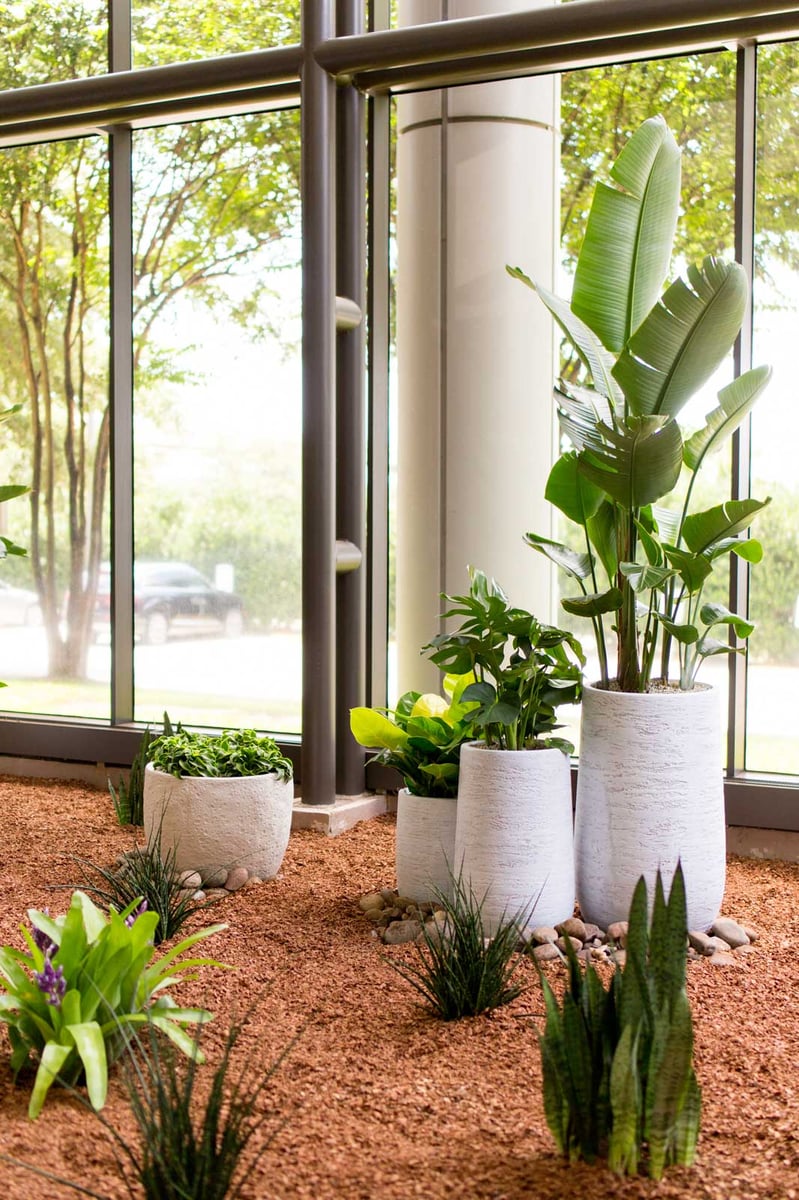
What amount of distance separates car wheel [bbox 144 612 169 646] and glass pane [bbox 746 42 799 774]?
2176 mm

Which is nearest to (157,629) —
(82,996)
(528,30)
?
(528,30)

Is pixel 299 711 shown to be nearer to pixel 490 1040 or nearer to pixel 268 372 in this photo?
pixel 268 372

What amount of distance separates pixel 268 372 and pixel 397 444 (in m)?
0.59

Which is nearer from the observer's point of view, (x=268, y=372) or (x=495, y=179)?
(x=495, y=179)

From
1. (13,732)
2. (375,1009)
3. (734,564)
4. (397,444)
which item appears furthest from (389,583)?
(375,1009)

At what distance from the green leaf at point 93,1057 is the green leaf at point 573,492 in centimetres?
167

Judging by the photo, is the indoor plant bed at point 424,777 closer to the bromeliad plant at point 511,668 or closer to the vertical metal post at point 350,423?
the bromeliad plant at point 511,668

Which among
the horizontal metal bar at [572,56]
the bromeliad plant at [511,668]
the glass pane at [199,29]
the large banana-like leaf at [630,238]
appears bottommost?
the bromeliad plant at [511,668]

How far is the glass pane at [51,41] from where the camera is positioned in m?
4.64

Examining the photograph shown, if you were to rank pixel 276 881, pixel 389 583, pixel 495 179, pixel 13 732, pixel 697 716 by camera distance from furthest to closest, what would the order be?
pixel 13 732, pixel 389 583, pixel 495 179, pixel 276 881, pixel 697 716

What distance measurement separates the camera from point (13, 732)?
15.6 ft

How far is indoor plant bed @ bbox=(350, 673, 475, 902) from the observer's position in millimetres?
3027

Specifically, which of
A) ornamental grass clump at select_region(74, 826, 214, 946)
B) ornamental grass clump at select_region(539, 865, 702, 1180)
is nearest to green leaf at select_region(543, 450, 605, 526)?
ornamental grass clump at select_region(74, 826, 214, 946)

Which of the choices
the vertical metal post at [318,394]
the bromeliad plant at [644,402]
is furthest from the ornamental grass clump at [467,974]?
the vertical metal post at [318,394]
